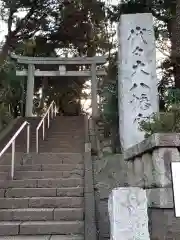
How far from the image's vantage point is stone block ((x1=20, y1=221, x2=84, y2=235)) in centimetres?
469

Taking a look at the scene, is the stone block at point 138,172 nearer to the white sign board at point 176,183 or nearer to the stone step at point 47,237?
the white sign board at point 176,183

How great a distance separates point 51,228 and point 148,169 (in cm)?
170

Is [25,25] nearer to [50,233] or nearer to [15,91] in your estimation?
[15,91]

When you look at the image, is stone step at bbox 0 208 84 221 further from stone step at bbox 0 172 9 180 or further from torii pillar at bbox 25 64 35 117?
torii pillar at bbox 25 64 35 117

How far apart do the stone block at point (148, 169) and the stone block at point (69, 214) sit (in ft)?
4.57

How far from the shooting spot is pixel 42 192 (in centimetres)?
Answer: 584

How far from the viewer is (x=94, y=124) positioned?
13.1m

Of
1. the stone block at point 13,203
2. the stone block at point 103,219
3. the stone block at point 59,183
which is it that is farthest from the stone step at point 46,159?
the stone block at point 103,219

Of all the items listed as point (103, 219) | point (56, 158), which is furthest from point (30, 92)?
point (103, 219)

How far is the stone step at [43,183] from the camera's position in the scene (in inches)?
240

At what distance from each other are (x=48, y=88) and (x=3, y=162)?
46.0 ft

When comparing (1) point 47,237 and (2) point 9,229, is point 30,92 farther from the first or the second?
(1) point 47,237

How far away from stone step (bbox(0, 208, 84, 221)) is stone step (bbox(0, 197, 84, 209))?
0.85 feet

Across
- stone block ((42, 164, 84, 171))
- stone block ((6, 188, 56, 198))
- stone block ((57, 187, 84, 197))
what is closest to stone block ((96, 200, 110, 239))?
stone block ((57, 187, 84, 197))
